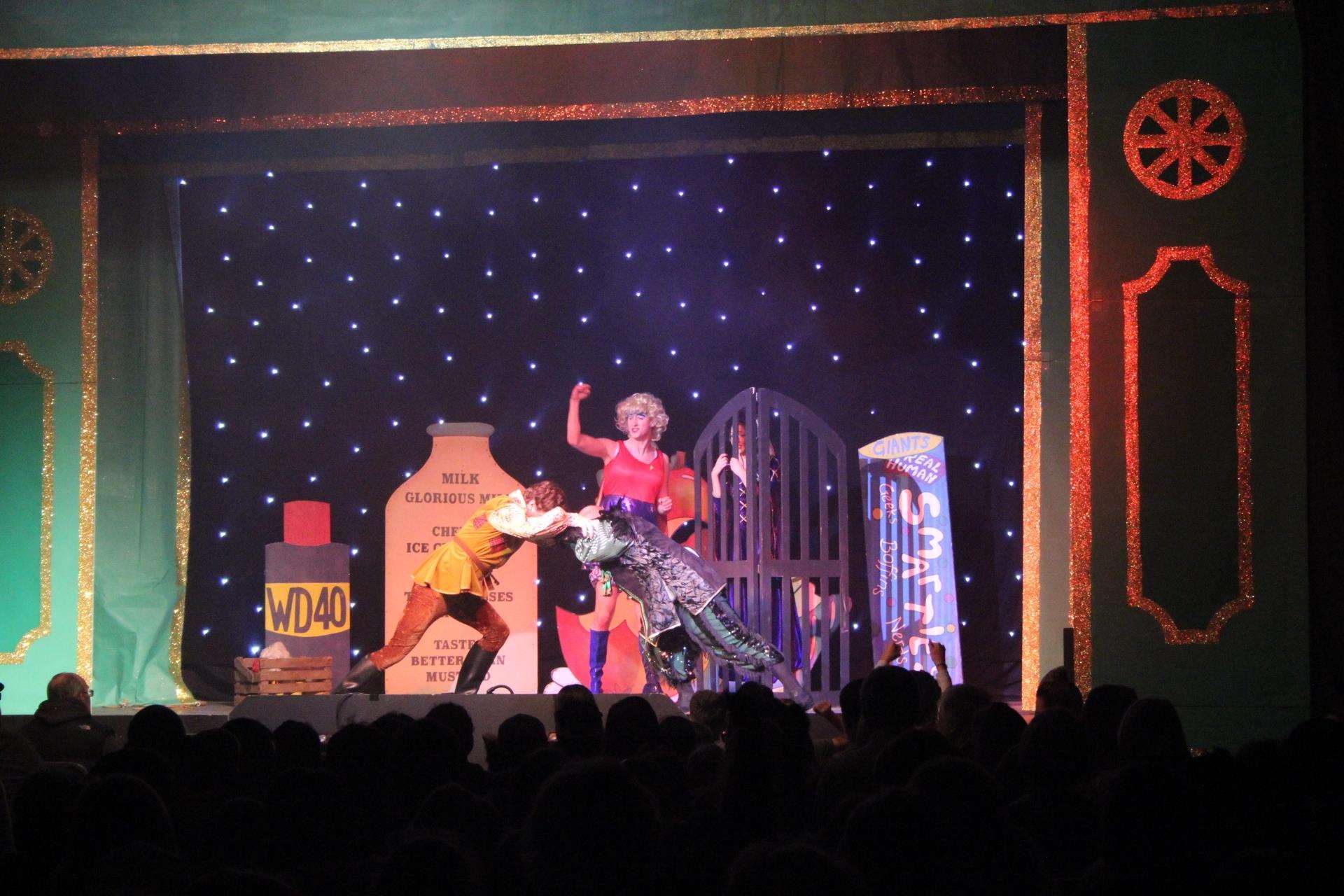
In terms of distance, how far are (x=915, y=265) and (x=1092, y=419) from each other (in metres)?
2.34

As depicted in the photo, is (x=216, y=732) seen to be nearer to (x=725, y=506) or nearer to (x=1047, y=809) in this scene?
(x=1047, y=809)

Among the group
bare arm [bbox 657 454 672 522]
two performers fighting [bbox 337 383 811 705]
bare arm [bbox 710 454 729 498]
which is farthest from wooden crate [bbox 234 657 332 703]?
bare arm [bbox 710 454 729 498]

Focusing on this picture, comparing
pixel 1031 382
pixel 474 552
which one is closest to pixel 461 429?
pixel 474 552

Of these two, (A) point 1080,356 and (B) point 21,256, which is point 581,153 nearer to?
(B) point 21,256

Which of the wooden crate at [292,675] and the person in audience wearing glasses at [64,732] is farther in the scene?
the wooden crate at [292,675]

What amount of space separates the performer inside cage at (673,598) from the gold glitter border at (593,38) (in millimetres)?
2548

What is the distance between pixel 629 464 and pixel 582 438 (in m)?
0.34

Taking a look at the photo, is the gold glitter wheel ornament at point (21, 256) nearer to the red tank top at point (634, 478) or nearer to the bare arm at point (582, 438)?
the bare arm at point (582, 438)

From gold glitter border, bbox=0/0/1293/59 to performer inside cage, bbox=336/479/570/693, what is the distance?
98.5 inches

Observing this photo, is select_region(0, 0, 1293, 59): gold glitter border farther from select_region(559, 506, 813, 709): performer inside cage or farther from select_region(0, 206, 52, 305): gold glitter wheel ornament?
select_region(559, 506, 813, 709): performer inside cage

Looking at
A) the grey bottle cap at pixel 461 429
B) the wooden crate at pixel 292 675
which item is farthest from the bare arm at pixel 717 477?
the wooden crate at pixel 292 675

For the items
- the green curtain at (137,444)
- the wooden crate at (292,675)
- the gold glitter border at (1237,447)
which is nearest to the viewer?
the gold glitter border at (1237,447)

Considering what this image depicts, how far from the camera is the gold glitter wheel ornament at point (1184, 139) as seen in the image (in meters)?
6.32

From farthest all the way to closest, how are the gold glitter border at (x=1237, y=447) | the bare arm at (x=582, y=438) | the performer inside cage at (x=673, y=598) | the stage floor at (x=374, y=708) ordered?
the bare arm at (x=582, y=438), the performer inside cage at (x=673, y=598), the gold glitter border at (x=1237, y=447), the stage floor at (x=374, y=708)
